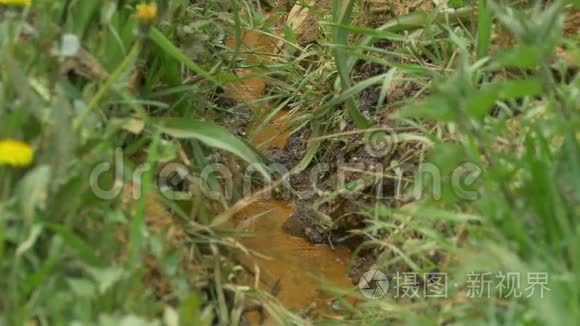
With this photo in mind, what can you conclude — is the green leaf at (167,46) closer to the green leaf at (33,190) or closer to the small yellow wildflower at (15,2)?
the small yellow wildflower at (15,2)

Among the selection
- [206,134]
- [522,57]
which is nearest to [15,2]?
[206,134]

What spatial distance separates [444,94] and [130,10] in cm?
75

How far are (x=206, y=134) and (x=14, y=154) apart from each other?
20.5 inches

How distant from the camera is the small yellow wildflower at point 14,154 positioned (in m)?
1.31

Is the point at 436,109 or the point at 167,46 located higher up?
the point at 436,109

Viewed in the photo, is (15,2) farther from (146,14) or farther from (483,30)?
(483,30)

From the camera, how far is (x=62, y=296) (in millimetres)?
1297

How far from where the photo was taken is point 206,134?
178cm

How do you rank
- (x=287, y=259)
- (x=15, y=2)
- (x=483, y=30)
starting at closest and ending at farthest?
(x=15, y=2)
(x=483, y=30)
(x=287, y=259)

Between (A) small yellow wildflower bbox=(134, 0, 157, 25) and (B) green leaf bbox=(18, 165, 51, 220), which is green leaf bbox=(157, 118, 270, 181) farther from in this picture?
(B) green leaf bbox=(18, 165, 51, 220)

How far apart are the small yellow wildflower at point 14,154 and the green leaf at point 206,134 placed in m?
0.43

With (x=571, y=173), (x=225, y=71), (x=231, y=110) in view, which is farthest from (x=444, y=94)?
(x=231, y=110)

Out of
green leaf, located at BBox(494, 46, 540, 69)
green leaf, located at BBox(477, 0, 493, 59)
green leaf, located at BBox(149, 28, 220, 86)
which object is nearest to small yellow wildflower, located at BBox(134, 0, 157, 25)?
green leaf, located at BBox(149, 28, 220, 86)

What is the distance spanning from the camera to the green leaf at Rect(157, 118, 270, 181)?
1.76m
